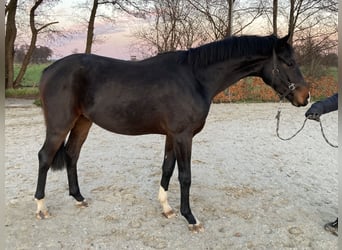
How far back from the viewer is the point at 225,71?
2.71 meters

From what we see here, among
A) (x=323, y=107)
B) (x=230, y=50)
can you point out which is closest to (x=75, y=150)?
(x=230, y=50)

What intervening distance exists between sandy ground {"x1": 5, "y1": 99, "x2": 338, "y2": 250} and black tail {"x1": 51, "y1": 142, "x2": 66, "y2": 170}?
412 millimetres

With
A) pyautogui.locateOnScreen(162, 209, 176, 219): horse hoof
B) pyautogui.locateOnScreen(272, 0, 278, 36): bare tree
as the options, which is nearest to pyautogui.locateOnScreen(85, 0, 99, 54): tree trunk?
pyautogui.locateOnScreen(272, 0, 278, 36): bare tree

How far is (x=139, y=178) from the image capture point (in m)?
3.82

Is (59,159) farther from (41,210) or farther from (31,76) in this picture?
(31,76)

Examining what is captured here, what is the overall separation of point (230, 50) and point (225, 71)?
0.60 feet

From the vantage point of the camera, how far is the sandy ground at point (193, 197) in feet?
8.25

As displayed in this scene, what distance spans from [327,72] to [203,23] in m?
5.44

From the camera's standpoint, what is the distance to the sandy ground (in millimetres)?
2514

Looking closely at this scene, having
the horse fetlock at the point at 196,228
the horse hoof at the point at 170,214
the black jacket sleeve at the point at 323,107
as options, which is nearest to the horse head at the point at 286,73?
the black jacket sleeve at the point at 323,107

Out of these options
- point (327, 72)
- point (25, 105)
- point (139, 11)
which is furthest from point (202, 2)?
point (25, 105)

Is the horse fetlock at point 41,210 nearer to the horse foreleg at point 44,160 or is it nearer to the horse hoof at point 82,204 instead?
the horse foreleg at point 44,160

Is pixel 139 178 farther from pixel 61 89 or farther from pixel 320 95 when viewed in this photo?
pixel 320 95

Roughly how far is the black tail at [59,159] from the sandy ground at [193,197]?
0.41 m
